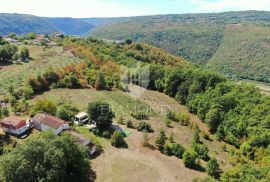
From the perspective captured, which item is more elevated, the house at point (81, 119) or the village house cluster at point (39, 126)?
the village house cluster at point (39, 126)

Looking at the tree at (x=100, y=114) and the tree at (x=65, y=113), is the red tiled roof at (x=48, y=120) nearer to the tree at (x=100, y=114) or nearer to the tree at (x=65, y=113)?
the tree at (x=65, y=113)

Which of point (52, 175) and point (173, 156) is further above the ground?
point (52, 175)

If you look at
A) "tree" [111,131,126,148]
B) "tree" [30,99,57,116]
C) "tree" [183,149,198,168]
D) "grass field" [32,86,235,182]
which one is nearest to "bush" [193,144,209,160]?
"grass field" [32,86,235,182]

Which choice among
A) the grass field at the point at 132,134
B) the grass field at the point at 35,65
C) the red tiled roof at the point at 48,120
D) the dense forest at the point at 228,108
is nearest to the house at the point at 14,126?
the grass field at the point at 132,134

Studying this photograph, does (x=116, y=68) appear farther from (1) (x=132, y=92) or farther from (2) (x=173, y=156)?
(2) (x=173, y=156)

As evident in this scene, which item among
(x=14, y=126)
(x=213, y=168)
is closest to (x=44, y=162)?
(x=14, y=126)

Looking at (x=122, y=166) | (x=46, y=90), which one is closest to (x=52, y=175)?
(x=122, y=166)

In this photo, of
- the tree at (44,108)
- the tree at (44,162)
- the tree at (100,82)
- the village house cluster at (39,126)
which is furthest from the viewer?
the tree at (100,82)
